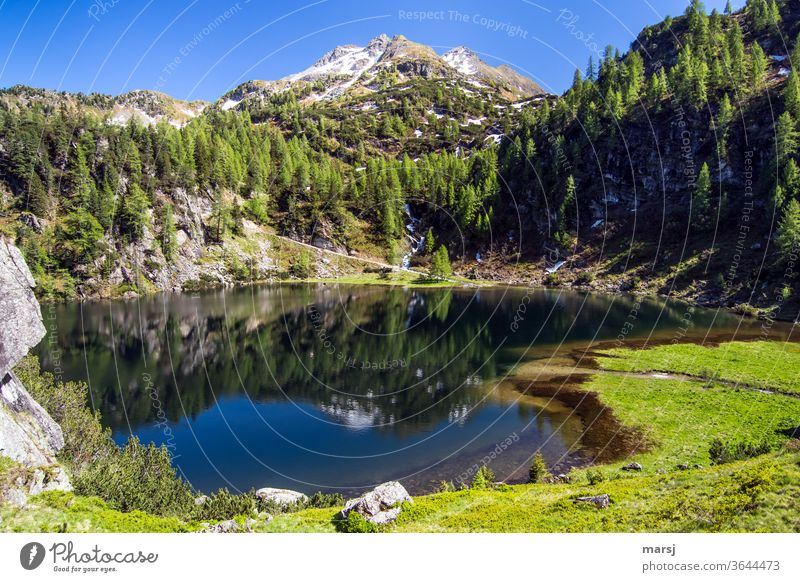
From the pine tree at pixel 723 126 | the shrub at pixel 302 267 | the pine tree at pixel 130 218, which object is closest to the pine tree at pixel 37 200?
the pine tree at pixel 130 218

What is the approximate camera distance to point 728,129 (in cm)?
11725

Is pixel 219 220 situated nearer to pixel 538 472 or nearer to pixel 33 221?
pixel 33 221

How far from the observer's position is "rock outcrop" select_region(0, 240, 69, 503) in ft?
52.1

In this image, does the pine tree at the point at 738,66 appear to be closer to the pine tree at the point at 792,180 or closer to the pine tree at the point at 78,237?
the pine tree at the point at 792,180

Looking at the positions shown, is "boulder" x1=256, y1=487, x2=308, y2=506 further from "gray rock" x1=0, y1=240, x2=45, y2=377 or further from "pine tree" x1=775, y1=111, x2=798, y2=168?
"pine tree" x1=775, y1=111, x2=798, y2=168

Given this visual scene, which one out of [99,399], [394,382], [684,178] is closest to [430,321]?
[394,382]

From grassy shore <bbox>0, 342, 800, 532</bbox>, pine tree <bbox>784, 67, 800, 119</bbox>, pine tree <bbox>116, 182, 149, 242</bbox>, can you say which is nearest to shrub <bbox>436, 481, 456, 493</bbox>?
grassy shore <bbox>0, 342, 800, 532</bbox>

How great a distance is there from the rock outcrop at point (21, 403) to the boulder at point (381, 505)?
11073 millimetres

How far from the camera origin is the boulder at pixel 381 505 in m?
16.0

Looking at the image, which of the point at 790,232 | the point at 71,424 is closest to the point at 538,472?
the point at 71,424

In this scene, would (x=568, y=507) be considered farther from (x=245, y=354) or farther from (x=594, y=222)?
(x=594, y=222)

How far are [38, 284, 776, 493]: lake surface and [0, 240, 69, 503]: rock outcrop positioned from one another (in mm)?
9599

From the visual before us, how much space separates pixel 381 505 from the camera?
16.5 meters
